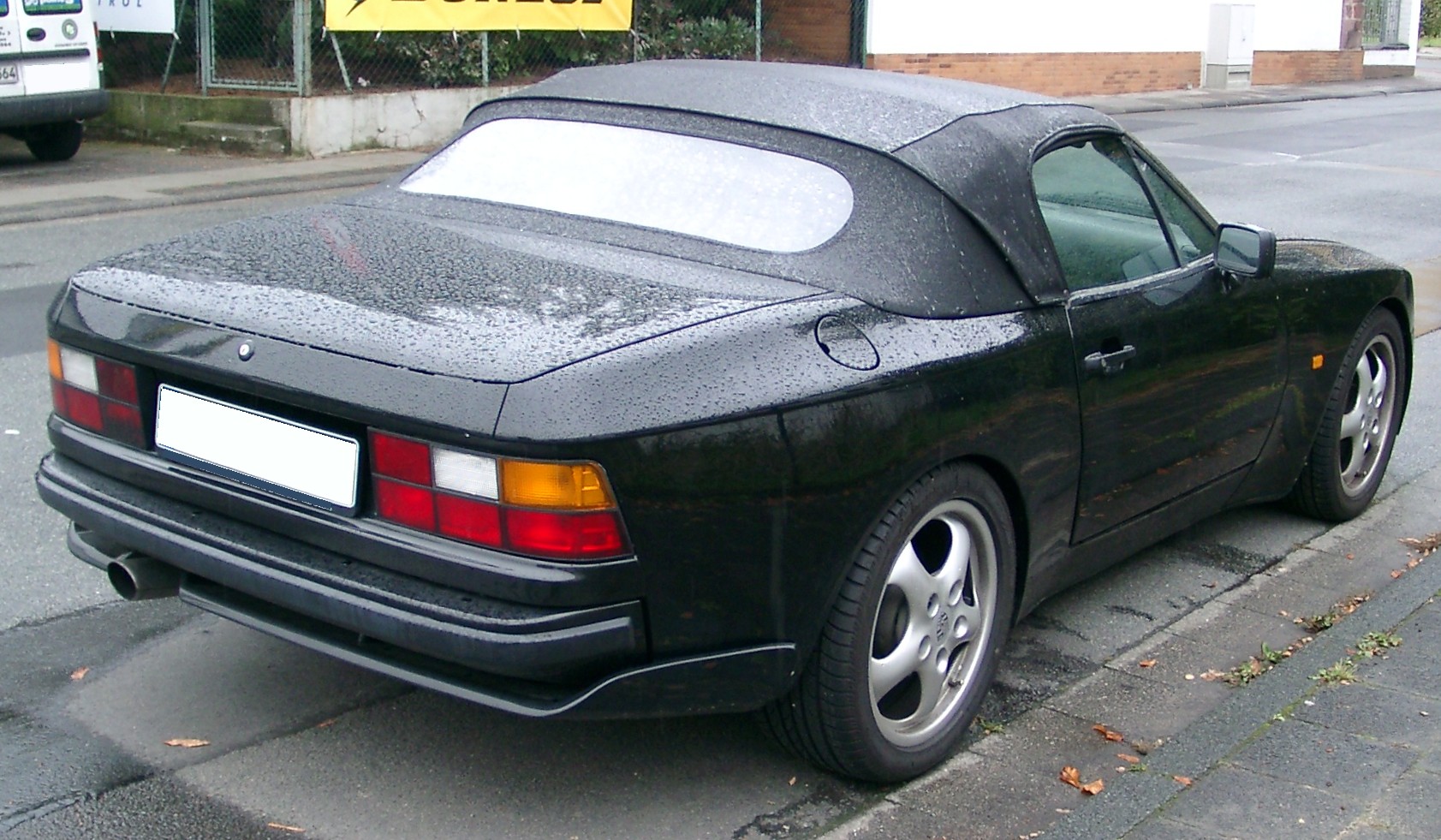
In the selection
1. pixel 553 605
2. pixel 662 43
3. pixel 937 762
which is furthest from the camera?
pixel 662 43

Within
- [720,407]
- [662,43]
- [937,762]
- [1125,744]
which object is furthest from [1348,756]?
[662,43]

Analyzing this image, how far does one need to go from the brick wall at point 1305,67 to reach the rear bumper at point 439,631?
30.2 metres

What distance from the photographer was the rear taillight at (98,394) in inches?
134

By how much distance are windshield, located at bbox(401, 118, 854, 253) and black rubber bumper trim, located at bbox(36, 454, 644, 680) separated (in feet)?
3.53

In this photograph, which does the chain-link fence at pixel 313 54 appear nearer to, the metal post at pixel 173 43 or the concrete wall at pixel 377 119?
the metal post at pixel 173 43

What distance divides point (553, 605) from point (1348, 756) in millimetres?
1950

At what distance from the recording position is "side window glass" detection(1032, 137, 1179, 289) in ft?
13.1

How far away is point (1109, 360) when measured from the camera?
155 inches

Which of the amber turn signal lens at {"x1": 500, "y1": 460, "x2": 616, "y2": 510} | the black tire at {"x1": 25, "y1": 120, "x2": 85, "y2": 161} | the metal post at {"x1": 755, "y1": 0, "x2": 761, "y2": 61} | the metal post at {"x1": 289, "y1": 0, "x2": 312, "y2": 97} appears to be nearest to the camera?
the amber turn signal lens at {"x1": 500, "y1": 460, "x2": 616, "y2": 510}

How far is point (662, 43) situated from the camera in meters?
19.5

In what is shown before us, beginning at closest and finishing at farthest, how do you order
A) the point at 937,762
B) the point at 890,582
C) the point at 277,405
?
the point at 277,405
the point at 890,582
the point at 937,762

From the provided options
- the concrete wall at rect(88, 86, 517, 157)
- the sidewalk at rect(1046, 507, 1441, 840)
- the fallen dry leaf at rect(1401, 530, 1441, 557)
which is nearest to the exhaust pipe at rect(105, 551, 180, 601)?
the sidewalk at rect(1046, 507, 1441, 840)

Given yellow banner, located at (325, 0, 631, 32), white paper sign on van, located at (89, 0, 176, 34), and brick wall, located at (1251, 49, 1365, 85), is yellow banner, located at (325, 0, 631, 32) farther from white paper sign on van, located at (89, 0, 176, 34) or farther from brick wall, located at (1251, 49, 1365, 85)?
brick wall, located at (1251, 49, 1365, 85)

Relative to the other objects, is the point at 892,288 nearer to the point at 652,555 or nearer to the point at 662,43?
the point at 652,555
